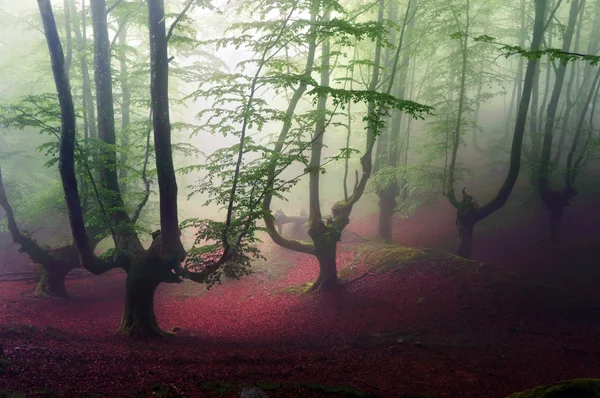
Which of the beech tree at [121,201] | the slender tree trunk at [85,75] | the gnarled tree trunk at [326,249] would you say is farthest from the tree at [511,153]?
the slender tree trunk at [85,75]

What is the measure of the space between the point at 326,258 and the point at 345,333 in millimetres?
3160

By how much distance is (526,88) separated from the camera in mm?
11297

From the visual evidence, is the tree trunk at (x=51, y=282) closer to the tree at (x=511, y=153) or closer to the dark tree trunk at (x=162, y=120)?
the dark tree trunk at (x=162, y=120)

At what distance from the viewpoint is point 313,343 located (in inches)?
339

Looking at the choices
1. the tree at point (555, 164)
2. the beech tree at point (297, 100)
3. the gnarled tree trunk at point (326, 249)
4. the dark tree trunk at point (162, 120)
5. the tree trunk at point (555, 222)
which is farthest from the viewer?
the tree trunk at point (555, 222)

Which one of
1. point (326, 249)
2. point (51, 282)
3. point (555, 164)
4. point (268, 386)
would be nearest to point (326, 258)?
point (326, 249)

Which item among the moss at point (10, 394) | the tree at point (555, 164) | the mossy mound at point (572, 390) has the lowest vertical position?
the moss at point (10, 394)

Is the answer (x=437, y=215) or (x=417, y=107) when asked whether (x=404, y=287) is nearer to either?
(x=417, y=107)

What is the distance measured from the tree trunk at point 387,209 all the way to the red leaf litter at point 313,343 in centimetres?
418

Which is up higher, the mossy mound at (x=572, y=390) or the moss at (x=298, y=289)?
the mossy mound at (x=572, y=390)

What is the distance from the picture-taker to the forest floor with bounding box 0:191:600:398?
5.72 meters

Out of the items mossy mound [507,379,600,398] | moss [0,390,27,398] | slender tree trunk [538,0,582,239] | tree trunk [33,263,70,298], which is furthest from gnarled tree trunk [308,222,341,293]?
tree trunk [33,263,70,298]

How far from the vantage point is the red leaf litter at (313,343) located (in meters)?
5.62

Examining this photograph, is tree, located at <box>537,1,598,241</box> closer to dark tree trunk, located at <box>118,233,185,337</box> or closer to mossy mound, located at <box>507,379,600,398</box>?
mossy mound, located at <box>507,379,600,398</box>
